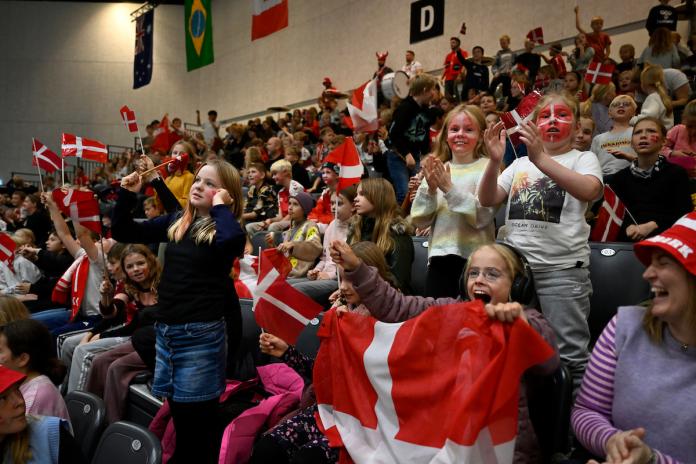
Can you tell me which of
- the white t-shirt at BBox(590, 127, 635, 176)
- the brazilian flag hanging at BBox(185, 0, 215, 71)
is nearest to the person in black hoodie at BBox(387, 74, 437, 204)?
the white t-shirt at BBox(590, 127, 635, 176)

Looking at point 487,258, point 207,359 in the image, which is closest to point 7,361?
point 207,359

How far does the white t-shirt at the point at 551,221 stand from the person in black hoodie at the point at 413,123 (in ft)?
8.57

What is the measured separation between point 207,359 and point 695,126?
3.75 m

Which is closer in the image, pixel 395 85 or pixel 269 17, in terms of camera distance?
pixel 269 17

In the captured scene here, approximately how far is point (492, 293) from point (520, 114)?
1241 mm

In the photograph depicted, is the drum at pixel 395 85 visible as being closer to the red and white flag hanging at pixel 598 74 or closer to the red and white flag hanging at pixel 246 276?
the red and white flag hanging at pixel 598 74

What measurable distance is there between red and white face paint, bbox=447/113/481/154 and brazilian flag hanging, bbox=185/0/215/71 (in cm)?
812

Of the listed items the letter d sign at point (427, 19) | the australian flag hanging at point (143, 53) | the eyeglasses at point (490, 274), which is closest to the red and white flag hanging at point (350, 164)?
the eyeglasses at point (490, 274)

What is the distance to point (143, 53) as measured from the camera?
15766 mm

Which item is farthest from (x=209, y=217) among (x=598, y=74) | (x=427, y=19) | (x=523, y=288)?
(x=427, y=19)

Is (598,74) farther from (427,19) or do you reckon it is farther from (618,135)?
(427,19)

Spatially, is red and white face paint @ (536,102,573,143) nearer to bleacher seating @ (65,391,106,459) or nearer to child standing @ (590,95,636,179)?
child standing @ (590,95,636,179)

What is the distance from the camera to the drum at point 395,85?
880cm

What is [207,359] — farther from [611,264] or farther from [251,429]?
[611,264]
